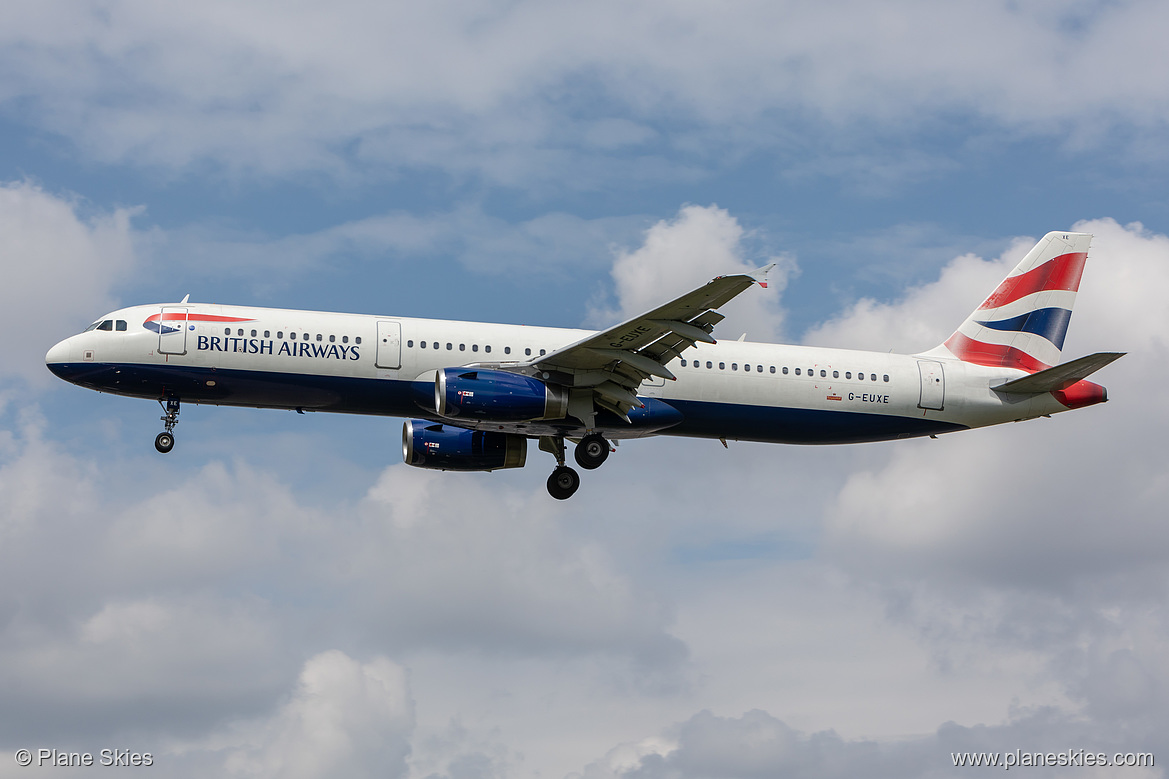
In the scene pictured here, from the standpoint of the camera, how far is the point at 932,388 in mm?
38812

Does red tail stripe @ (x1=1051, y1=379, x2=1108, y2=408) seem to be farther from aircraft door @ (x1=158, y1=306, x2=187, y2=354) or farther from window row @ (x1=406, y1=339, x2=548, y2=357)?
aircraft door @ (x1=158, y1=306, x2=187, y2=354)

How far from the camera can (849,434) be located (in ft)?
126

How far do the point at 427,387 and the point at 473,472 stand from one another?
6.57 m

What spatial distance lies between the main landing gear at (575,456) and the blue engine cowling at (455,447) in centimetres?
137

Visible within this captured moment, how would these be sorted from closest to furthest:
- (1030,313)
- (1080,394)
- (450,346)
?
(450,346), (1080,394), (1030,313)

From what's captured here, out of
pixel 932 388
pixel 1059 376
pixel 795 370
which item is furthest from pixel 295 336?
pixel 1059 376

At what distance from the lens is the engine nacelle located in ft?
107

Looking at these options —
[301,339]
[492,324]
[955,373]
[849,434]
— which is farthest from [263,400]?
[955,373]

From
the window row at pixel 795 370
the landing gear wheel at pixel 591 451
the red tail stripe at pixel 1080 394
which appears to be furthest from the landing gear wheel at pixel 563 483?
the red tail stripe at pixel 1080 394

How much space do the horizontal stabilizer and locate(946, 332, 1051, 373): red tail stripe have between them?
5.32 ft

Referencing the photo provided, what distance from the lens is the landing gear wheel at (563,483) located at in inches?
1499

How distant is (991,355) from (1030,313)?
8.28 ft

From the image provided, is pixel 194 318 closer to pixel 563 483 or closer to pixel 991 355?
pixel 563 483

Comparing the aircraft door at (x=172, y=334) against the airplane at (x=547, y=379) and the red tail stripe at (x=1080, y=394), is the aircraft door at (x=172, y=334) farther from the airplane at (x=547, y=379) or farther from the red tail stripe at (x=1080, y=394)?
the red tail stripe at (x=1080, y=394)
